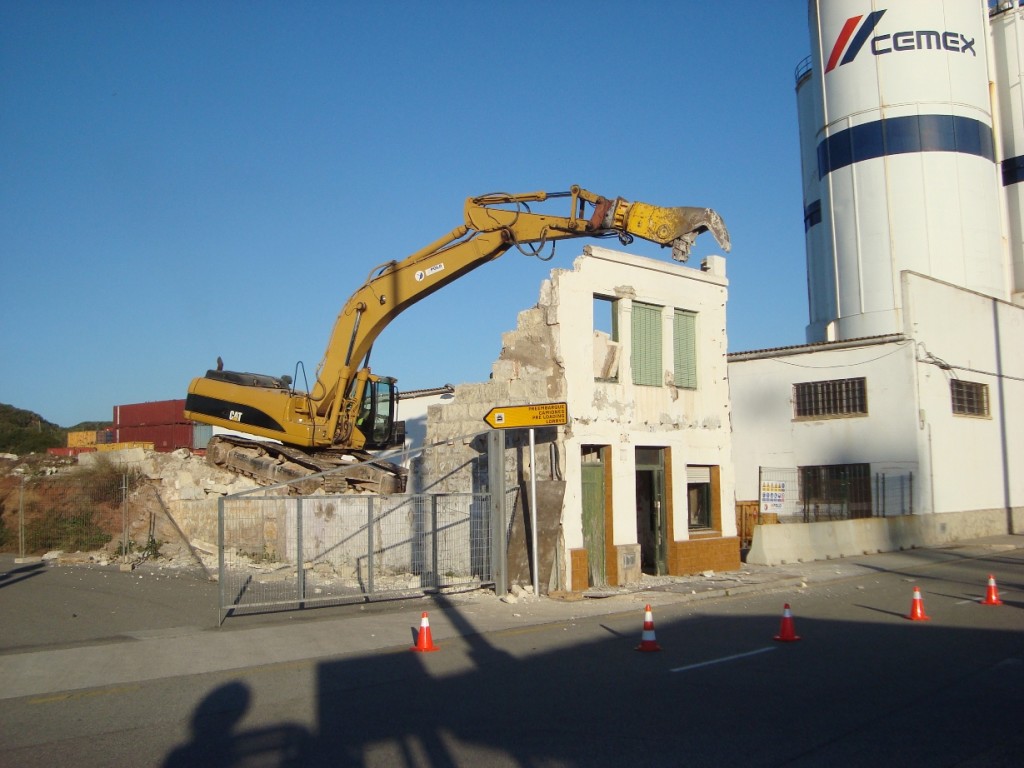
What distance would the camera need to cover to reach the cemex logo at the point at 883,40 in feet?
131

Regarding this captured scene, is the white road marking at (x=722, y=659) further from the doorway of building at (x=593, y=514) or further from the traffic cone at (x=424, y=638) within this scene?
the doorway of building at (x=593, y=514)

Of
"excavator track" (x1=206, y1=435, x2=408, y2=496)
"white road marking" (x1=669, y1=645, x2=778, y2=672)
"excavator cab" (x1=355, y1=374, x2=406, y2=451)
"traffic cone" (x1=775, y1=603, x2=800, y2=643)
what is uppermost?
"excavator cab" (x1=355, y1=374, x2=406, y2=451)

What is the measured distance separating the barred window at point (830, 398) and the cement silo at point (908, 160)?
8.36m

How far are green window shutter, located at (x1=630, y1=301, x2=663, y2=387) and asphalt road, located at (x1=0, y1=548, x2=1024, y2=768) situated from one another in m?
6.98

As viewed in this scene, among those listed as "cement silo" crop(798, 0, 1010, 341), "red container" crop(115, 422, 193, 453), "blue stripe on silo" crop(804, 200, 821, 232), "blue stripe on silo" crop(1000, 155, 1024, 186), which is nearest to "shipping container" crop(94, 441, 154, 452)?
"red container" crop(115, 422, 193, 453)

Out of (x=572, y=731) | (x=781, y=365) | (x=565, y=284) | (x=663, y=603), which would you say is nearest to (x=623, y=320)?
(x=565, y=284)

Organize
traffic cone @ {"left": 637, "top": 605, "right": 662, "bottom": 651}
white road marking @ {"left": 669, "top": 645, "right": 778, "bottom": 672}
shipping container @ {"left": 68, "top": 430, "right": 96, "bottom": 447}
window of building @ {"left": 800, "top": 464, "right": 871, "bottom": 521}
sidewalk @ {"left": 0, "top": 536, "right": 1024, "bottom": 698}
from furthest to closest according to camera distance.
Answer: shipping container @ {"left": 68, "top": 430, "right": 96, "bottom": 447} < window of building @ {"left": 800, "top": 464, "right": 871, "bottom": 521} < traffic cone @ {"left": 637, "top": 605, "right": 662, "bottom": 651} < sidewalk @ {"left": 0, "top": 536, "right": 1024, "bottom": 698} < white road marking @ {"left": 669, "top": 645, "right": 778, "bottom": 672}

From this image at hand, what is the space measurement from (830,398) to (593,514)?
54.6 ft

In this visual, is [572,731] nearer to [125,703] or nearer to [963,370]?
[125,703]

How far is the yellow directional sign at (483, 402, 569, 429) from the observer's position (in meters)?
15.9

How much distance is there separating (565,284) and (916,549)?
15835 mm

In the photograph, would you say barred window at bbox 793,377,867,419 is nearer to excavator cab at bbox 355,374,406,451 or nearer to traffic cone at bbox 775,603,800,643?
excavator cab at bbox 355,374,406,451

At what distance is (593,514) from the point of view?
1811 cm

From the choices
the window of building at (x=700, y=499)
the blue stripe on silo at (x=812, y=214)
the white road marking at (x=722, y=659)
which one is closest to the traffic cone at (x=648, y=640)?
the white road marking at (x=722, y=659)
